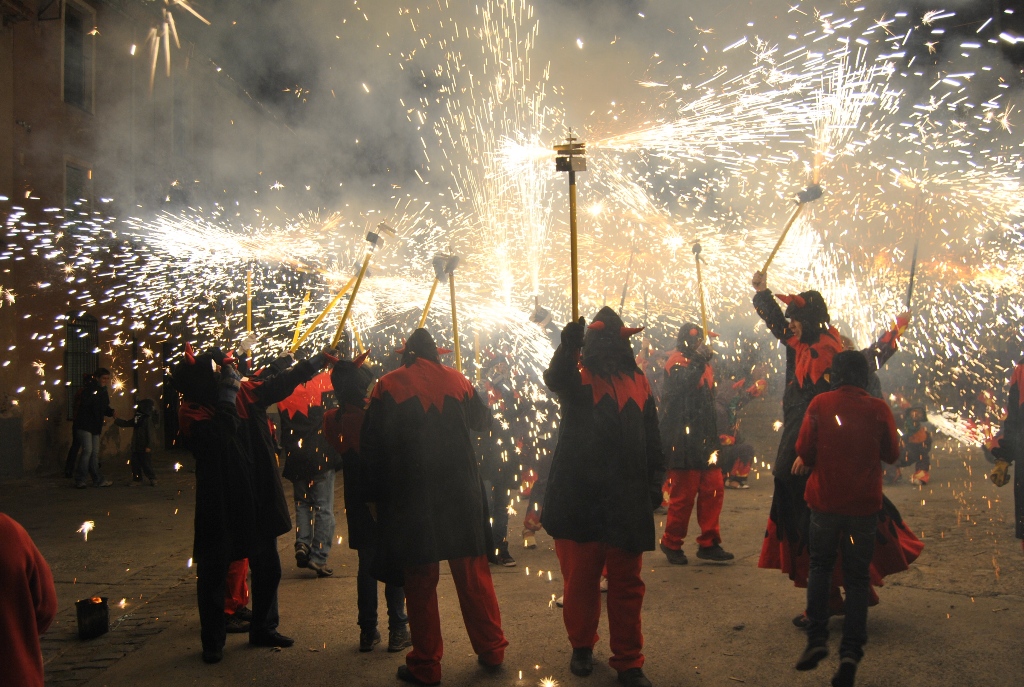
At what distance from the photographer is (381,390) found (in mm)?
4332

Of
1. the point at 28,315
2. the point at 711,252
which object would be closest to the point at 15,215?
the point at 28,315

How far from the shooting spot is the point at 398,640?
466cm

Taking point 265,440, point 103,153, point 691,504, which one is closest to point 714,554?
point 691,504

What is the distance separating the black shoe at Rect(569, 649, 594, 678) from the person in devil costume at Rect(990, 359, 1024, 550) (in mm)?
2856

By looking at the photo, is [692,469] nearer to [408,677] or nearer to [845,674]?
[845,674]

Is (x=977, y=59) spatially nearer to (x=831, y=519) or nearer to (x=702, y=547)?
(x=702, y=547)

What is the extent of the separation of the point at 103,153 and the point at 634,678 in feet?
49.8

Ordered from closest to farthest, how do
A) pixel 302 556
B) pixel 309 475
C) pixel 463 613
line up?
pixel 463 613
pixel 309 475
pixel 302 556

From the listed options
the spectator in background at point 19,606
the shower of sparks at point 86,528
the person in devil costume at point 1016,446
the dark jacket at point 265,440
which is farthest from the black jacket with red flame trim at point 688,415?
the shower of sparks at point 86,528

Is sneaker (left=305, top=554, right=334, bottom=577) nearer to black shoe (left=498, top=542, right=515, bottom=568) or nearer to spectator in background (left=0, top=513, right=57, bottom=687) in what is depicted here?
black shoe (left=498, top=542, right=515, bottom=568)

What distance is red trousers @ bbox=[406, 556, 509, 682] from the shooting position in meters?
4.09

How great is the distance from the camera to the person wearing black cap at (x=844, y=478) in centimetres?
412

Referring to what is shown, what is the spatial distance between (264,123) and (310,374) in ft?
38.8

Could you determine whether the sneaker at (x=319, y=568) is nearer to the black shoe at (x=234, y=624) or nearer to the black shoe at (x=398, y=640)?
the black shoe at (x=234, y=624)
